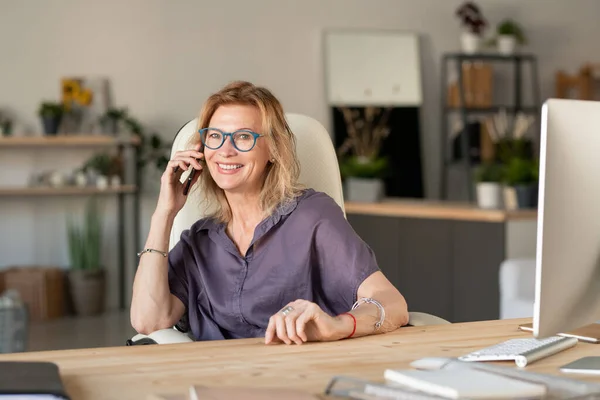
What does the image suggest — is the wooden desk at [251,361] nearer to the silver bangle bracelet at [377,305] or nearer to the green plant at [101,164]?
the silver bangle bracelet at [377,305]

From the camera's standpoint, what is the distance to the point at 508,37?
740cm

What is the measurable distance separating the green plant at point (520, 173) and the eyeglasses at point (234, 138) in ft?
8.73

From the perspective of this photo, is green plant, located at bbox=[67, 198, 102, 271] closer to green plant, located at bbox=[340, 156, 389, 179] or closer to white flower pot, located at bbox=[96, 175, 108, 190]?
white flower pot, located at bbox=[96, 175, 108, 190]

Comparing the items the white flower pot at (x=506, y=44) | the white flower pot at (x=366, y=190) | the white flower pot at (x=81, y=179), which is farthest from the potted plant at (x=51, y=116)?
the white flower pot at (x=506, y=44)

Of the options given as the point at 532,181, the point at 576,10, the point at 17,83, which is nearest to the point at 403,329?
the point at 532,181

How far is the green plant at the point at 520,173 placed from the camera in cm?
462

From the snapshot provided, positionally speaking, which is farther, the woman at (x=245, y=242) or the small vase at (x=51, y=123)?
the small vase at (x=51, y=123)

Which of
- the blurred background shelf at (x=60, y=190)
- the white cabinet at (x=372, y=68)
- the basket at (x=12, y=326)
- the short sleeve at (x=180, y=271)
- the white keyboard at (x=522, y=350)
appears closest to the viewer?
the white keyboard at (x=522, y=350)

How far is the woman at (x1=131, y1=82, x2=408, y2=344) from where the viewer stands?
2.16 m

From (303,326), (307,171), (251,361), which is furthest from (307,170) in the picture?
(251,361)

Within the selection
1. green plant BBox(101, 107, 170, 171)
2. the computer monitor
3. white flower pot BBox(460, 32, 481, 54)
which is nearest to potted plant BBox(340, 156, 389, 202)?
green plant BBox(101, 107, 170, 171)

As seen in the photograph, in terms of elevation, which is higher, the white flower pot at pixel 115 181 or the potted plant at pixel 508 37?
the potted plant at pixel 508 37

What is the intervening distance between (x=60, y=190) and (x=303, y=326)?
5.00m

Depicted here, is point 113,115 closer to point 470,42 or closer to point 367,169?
point 367,169
